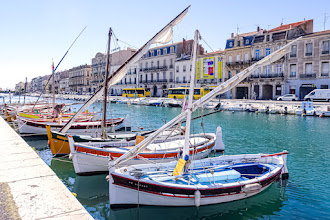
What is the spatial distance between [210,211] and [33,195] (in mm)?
6362

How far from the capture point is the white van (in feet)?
134

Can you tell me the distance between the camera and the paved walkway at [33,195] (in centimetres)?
385

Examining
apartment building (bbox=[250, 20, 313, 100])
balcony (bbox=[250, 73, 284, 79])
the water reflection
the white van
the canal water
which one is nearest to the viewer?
the water reflection

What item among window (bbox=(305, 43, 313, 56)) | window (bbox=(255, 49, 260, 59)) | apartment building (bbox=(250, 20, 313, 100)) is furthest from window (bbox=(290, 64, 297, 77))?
window (bbox=(255, 49, 260, 59))

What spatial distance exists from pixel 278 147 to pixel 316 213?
9995 millimetres

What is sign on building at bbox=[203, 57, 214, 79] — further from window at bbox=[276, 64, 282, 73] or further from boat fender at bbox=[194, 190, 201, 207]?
boat fender at bbox=[194, 190, 201, 207]

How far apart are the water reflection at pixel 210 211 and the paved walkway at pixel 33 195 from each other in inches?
157

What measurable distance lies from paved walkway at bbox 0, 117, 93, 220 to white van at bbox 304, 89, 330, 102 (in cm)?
4557

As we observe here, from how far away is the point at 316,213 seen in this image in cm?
898

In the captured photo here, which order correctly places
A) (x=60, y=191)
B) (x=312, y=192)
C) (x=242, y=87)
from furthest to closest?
(x=242, y=87) → (x=312, y=192) → (x=60, y=191)

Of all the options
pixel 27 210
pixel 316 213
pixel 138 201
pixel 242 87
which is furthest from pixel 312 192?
pixel 242 87

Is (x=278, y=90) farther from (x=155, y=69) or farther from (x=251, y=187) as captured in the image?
(x=251, y=187)

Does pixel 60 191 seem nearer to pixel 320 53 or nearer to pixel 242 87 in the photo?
pixel 320 53

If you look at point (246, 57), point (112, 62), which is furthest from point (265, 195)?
point (112, 62)
